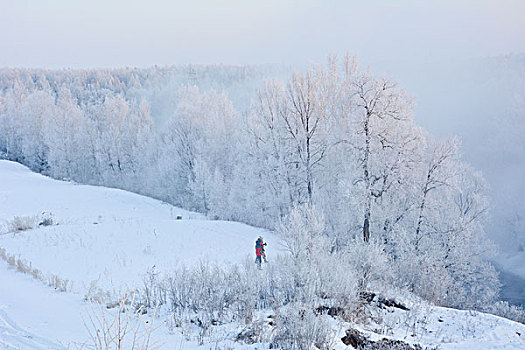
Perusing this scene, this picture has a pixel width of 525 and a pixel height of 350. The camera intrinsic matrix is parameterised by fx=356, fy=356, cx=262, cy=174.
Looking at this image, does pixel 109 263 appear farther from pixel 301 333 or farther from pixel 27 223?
pixel 301 333

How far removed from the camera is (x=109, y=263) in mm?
11719

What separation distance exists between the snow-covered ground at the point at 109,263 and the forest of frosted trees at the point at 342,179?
2.03 metres

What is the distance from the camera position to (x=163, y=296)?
24.8 ft

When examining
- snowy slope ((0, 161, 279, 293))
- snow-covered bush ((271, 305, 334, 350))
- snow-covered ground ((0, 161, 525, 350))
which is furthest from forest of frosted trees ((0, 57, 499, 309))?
snowy slope ((0, 161, 279, 293))

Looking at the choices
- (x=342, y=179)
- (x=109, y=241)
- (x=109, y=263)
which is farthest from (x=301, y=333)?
(x=342, y=179)

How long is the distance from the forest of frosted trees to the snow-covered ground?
2.03 meters

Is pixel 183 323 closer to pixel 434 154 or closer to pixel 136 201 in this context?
pixel 434 154

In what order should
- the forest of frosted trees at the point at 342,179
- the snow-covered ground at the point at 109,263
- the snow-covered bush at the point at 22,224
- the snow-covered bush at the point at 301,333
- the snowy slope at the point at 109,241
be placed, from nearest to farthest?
the snow-covered bush at the point at 301,333, the snow-covered ground at the point at 109,263, the snowy slope at the point at 109,241, the forest of frosted trees at the point at 342,179, the snow-covered bush at the point at 22,224

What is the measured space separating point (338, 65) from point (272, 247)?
1416cm

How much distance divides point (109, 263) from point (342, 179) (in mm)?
12268

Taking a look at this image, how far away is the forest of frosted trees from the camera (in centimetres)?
1385

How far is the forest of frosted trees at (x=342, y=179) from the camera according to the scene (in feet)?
45.4

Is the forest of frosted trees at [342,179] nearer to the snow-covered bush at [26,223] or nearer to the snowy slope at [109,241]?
the snowy slope at [109,241]

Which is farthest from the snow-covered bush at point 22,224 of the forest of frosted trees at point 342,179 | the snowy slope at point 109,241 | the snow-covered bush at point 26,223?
the forest of frosted trees at point 342,179
